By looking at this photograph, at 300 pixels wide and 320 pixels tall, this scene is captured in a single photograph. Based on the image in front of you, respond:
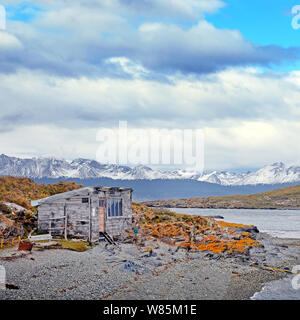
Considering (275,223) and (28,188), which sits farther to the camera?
(275,223)

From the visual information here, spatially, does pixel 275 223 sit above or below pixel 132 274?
below

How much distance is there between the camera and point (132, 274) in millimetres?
24328

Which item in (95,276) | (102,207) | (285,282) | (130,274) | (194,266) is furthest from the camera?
(102,207)

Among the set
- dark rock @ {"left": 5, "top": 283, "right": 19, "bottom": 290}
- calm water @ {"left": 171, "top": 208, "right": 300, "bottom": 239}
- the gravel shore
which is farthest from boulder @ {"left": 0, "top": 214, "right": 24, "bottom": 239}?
calm water @ {"left": 171, "top": 208, "right": 300, "bottom": 239}

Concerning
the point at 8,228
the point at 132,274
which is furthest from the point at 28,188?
the point at 132,274

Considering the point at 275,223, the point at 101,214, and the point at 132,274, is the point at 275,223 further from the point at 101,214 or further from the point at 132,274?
the point at 132,274

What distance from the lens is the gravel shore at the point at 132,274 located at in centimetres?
1933

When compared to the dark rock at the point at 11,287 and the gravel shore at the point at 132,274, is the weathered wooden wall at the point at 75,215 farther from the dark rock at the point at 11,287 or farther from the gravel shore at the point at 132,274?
the dark rock at the point at 11,287

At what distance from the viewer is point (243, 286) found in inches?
954

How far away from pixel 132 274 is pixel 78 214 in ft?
43.0

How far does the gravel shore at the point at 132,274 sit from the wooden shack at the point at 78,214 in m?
2.57
